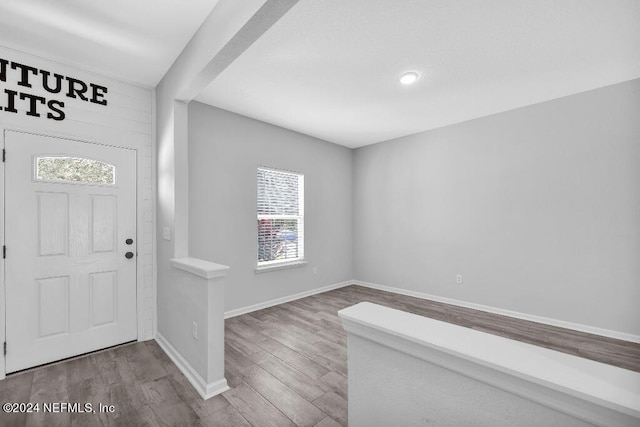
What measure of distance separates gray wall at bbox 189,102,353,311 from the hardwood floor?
0.81 meters

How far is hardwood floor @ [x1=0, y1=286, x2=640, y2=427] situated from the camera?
5.87 ft

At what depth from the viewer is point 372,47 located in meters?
2.30

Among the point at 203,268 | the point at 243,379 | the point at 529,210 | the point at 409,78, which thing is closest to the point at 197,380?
the point at 243,379

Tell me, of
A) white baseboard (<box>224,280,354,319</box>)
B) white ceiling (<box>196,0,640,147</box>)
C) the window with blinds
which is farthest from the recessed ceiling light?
white baseboard (<box>224,280,354,319</box>)

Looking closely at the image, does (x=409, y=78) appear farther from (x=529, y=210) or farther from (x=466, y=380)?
(x=466, y=380)

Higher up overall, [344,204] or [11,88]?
[11,88]

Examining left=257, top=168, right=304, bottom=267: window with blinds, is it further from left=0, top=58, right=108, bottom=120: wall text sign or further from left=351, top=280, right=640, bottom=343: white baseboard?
left=0, top=58, right=108, bottom=120: wall text sign

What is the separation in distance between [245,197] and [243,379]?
2.28m

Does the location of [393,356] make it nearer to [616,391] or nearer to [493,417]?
[493,417]

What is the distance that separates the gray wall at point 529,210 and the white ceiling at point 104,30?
3.59m

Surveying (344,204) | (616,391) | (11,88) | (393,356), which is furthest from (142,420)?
(344,204)

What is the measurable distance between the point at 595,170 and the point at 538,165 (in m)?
0.51

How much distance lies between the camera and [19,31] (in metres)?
2.12

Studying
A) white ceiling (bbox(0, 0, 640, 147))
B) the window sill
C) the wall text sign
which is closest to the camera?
white ceiling (bbox(0, 0, 640, 147))
